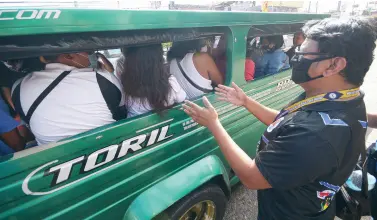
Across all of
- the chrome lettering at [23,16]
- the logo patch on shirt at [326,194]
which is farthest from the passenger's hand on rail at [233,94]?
the chrome lettering at [23,16]

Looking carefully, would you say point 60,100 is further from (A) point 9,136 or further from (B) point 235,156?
(B) point 235,156

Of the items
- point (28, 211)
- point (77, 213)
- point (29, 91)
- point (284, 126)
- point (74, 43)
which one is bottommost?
point (77, 213)

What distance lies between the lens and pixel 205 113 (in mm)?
1646

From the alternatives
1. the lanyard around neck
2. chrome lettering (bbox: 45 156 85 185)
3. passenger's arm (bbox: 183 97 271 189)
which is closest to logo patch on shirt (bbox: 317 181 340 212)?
passenger's arm (bbox: 183 97 271 189)

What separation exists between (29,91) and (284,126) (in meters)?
1.50

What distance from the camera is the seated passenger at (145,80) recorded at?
5.58 ft

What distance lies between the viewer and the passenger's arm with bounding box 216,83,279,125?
79.4 inches

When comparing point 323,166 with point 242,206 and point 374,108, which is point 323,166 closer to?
point 242,206

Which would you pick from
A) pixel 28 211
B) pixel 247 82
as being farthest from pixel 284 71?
pixel 28 211

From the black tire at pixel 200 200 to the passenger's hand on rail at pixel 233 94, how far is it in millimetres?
772

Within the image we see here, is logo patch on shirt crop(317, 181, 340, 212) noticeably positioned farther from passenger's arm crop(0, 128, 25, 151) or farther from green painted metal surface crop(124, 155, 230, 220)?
passenger's arm crop(0, 128, 25, 151)

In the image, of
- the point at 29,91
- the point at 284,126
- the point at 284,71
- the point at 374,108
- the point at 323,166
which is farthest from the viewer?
the point at 374,108

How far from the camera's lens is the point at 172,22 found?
1.60m

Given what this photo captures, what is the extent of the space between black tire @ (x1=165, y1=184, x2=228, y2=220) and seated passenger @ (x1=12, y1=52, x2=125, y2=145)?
2.89ft
